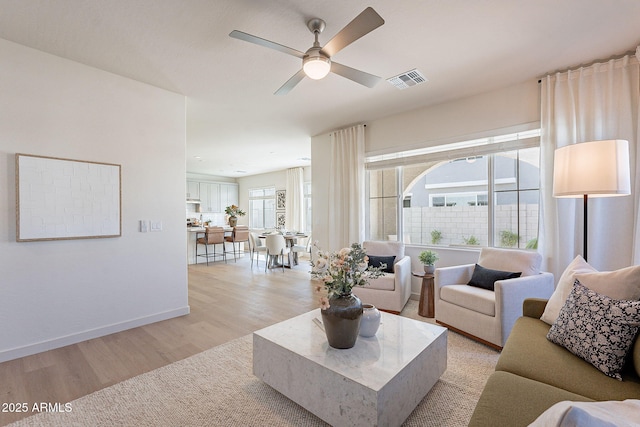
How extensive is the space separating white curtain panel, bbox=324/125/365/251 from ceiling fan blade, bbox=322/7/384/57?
8.81ft

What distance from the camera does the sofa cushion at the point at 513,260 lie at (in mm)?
2871

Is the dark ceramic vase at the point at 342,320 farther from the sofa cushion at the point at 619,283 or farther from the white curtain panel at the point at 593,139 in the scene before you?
the white curtain panel at the point at 593,139

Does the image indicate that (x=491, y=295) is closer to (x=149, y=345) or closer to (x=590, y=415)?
(x=590, y=415)

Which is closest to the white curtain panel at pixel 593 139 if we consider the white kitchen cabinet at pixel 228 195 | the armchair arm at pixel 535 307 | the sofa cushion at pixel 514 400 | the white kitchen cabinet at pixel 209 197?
the armchair arm at pixel 535 307

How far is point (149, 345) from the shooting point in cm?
272

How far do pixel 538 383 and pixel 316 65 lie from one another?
2300 millimetres

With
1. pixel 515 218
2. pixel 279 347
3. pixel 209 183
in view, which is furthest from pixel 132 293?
pixel 209 183

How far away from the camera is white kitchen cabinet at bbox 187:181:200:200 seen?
967cm

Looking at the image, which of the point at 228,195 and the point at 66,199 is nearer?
the point at 66,199

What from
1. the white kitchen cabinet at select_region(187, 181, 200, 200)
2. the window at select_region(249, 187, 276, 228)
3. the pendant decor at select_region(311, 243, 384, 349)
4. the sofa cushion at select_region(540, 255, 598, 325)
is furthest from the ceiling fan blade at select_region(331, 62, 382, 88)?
the white kitchen cabinet at select_region(187, 181, 200, 200)

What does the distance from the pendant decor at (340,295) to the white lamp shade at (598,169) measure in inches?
72.9

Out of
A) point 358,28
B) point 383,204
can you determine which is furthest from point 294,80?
point 383,204

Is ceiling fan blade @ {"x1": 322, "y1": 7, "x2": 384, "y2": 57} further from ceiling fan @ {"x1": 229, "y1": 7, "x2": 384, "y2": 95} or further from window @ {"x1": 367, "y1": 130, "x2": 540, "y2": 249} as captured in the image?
window @ {"x1": 367, "y1": 130, "x2": 540, "y2": 249}

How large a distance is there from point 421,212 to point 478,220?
78 cm
